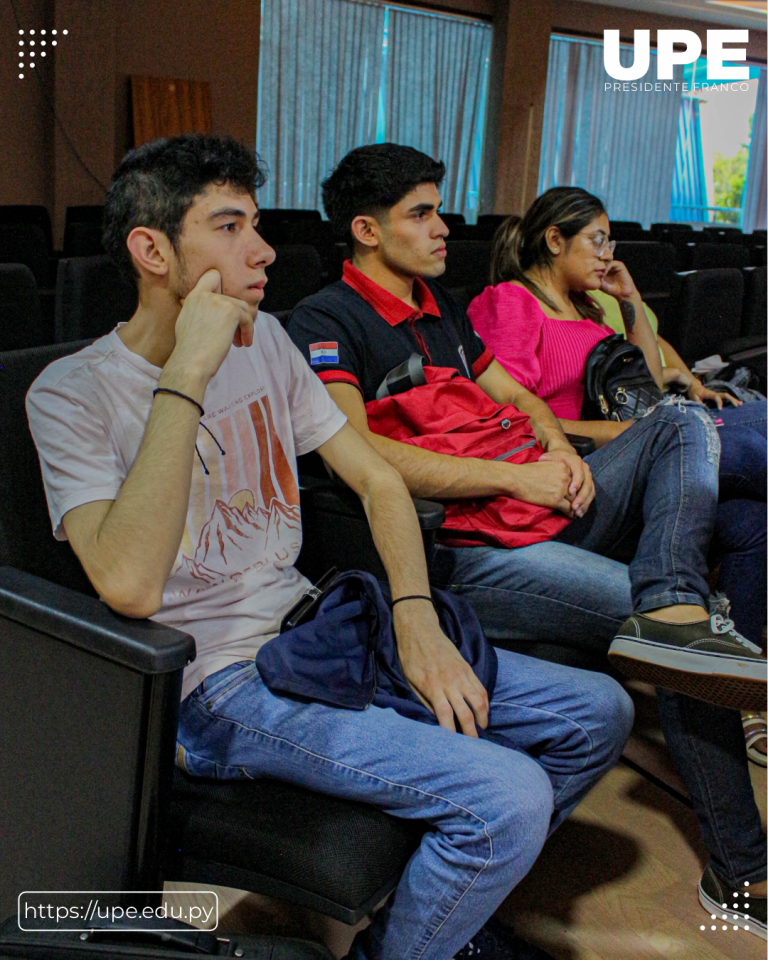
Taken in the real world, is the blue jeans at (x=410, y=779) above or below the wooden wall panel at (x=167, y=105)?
below

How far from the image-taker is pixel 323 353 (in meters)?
1.70

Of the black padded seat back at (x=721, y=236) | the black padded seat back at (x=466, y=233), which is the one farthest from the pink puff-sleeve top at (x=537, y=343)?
the black padded seat back at (x=721, y=236)

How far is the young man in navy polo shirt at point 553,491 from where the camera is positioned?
4.71 ft

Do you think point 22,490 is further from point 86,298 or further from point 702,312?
point 702,312

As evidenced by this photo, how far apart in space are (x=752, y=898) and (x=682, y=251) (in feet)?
15.7

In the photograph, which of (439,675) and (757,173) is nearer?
(439,675)

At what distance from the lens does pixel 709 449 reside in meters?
1.67

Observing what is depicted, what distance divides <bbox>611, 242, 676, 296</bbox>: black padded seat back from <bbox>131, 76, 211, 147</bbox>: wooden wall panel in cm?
422

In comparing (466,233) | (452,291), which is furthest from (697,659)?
(466,233)

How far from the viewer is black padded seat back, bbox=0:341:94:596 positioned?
1.14 meters

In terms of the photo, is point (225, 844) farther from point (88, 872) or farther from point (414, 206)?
point (414, 206)

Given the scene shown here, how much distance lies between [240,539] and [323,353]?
53cm

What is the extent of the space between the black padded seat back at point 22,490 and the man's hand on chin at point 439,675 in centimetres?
48

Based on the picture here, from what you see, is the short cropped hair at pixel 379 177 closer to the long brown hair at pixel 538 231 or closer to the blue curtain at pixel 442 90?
the long brown hair at pixel 538 231
